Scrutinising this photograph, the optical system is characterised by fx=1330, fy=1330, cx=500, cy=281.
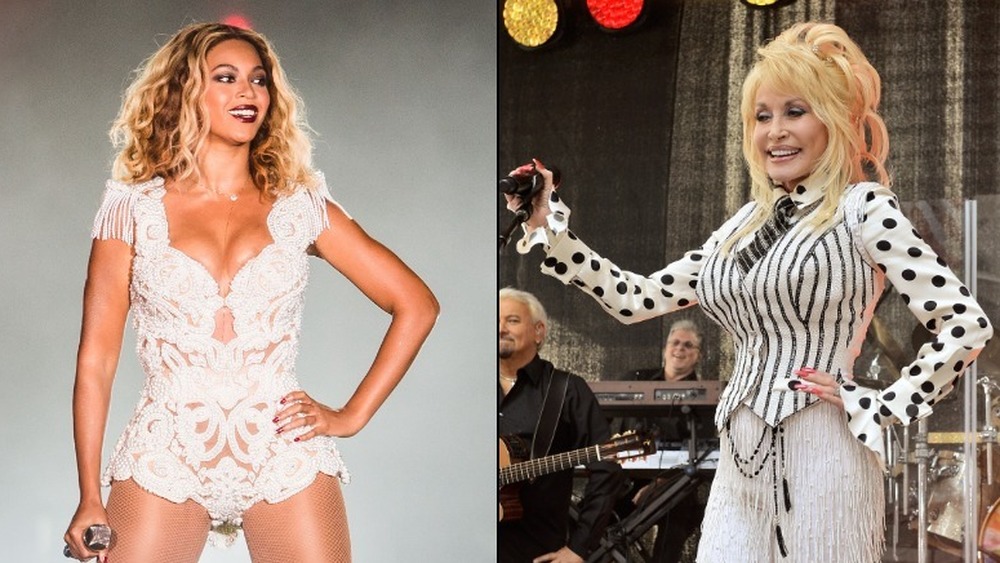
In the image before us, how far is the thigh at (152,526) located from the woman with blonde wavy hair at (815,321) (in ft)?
4.83

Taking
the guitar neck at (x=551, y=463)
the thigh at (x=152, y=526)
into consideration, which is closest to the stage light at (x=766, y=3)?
the guitar neck at (x=551, y=463)

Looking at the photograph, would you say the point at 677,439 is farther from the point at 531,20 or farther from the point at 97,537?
the point at 97,537

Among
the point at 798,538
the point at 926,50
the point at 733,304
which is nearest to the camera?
the point at 798,538

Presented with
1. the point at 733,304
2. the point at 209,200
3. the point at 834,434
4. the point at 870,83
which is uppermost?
the point at 870,83

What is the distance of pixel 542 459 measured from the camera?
12.2 ft

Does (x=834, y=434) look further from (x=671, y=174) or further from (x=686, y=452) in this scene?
(x=671, y=174)

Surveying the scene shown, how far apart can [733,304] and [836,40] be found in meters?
0.69

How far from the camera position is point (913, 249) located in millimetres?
2924

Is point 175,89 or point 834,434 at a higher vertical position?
point 175,89

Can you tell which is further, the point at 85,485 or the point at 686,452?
the point at 85,485

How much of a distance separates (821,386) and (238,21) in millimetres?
2073

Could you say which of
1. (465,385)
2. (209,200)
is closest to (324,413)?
(465,385)

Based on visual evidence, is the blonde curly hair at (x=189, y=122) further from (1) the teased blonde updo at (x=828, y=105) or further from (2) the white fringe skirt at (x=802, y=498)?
(2) the white fringe skirt at (x=802, y=498)

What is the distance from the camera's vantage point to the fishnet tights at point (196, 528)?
364cm
